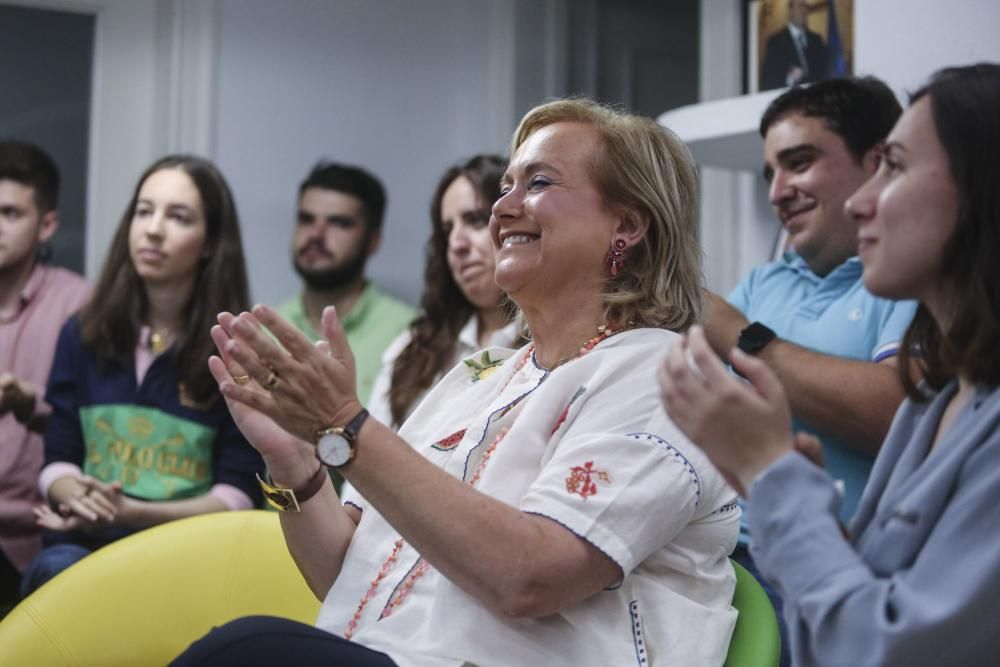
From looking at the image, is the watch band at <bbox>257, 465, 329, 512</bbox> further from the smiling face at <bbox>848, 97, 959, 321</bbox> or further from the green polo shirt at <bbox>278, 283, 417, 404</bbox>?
the green polo shirt at <bbox>278, 283, 417, 404</bbox>

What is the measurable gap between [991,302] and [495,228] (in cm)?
75

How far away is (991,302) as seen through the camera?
921mm

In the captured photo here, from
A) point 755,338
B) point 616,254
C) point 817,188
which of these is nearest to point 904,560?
point 616,254

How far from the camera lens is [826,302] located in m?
1.92

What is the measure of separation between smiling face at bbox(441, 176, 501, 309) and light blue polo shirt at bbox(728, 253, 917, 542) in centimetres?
59

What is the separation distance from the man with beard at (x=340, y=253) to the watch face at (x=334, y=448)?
1.89 metres

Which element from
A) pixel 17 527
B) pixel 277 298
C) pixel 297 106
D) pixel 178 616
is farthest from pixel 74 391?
pixel 297 106

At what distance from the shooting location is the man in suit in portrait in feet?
8.29

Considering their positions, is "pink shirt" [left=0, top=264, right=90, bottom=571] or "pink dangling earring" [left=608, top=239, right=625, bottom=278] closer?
"pink dangling earring" [left=608, top=239, right=625, bottom=278]

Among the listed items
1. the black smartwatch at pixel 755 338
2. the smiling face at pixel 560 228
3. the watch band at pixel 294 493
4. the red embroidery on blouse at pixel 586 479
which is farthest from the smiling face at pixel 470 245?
the red embroidery on blouse at pixel 586 479

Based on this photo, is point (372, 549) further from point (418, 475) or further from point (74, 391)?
point (74, 391)

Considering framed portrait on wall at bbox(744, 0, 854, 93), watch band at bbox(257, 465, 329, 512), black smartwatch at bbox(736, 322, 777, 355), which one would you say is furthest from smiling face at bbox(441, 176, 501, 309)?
watch band at bbox(257, 465, 329, 512)

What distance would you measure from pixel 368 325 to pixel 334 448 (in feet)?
6.35

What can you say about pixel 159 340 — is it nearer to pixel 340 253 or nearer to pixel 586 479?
pixel 340 253
